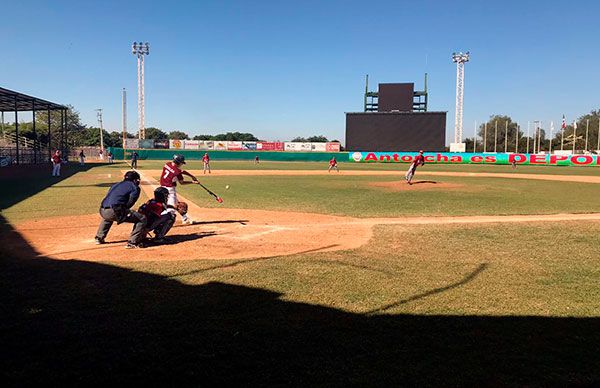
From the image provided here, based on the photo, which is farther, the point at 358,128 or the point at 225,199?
the point at 358,128

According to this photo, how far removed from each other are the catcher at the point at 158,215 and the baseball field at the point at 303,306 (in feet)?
1.40

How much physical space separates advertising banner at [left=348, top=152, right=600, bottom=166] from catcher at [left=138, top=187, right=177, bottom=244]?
51.9 metres

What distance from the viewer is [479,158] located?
62344 millimetres

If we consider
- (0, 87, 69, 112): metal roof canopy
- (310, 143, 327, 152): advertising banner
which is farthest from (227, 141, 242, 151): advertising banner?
(0, 87, 69, 112): metal roof canopy

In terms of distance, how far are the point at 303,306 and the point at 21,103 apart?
153ft

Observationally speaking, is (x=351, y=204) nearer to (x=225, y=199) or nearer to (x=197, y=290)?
(x=225, y=199)

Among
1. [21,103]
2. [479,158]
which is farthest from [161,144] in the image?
[479,158]

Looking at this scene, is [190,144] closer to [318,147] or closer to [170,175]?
[318,147]

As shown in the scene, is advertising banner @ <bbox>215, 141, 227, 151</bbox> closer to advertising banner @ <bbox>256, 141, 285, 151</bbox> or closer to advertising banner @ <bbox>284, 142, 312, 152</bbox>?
advertising banner @ <bbox>256, 141, 285, 151</bbox>

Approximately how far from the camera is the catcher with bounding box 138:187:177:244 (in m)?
8.75

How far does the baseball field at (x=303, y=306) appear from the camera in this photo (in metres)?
3.73

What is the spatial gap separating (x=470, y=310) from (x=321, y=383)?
2587mm

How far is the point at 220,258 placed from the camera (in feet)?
25.4

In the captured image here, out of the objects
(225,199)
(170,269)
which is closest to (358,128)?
(225,199)
